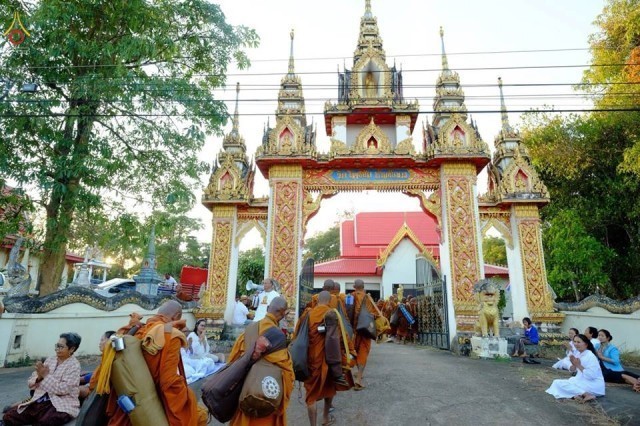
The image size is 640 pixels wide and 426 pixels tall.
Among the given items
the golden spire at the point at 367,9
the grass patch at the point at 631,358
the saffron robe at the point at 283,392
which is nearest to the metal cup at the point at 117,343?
the saffron robe at the point at 283,392

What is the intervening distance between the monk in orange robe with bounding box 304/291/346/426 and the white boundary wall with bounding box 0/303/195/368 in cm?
712

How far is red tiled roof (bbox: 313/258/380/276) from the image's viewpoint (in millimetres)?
21656

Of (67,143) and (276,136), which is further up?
(276,136)

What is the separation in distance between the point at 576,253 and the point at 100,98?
15675 millimetres

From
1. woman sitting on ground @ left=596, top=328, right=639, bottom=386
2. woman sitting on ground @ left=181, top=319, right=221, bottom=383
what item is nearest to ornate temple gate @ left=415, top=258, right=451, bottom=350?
woman sitting on ground @ left=596, top=328, right=639, bottom=386

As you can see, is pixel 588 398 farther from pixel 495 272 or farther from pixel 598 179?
pixel 495 272

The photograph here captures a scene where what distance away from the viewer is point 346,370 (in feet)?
14.8

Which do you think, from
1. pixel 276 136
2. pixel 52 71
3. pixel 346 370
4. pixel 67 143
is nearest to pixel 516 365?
pixel 346 370

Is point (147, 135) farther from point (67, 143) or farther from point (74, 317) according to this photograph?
point (74, 317)

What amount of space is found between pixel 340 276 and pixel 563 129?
42.6 feet

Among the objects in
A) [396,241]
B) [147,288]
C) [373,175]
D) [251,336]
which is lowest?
[251,336]

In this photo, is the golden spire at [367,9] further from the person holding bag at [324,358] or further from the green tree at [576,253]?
the person holding bag at [324,358]

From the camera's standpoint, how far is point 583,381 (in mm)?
5648

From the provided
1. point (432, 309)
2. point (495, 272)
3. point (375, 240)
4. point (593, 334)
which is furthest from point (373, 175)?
point (495, 272)
